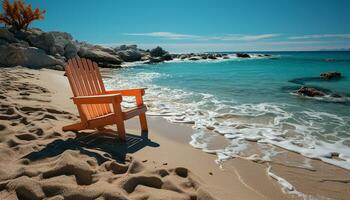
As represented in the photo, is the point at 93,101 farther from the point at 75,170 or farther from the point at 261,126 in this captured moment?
the point at 261,126

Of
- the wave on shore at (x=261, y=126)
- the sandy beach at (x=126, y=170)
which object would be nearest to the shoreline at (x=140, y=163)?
the sandy beach at (x=126, y=170)

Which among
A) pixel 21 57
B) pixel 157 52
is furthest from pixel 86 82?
pixel 157 52

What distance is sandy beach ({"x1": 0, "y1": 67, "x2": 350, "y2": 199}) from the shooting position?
2.24 metres

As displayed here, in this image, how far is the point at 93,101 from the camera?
3.88 metres

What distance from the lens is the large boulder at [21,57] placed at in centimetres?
1419

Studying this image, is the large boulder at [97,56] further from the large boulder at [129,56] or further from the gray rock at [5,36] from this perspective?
the gray rock at [5,36]

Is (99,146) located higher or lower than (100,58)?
lower

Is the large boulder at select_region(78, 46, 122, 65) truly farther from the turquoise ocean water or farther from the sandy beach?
the sandy beach

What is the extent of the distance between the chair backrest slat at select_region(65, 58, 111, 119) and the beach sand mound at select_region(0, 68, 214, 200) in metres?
0.55

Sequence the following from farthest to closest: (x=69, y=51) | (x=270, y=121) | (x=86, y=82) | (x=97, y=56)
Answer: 1. (x=97, y=56)
2. (x=69, y=51)
3. (x=270, y=121)
4. (x=86, y=82)

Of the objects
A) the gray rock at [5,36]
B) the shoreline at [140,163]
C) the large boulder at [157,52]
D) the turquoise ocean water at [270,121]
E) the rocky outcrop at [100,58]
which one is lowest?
the turquoise ocean water at [270,121]

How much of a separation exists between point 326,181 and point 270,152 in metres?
0.91

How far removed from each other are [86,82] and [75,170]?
2362 mm

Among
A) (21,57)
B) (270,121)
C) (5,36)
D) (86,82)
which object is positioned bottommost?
(270,121)
